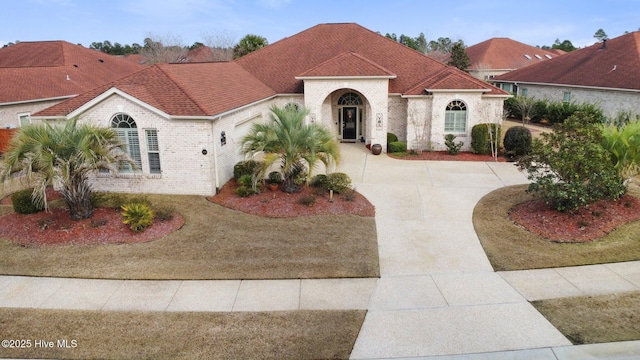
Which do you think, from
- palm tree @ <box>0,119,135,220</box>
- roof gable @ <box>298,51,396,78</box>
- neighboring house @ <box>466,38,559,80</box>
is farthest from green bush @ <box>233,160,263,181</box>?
neighboring house @ <box>466,38,559,80</box>

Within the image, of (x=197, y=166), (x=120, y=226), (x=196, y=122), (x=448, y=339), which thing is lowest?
(x=448, y=339)

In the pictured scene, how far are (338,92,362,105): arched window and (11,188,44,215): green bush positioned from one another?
1688 cm

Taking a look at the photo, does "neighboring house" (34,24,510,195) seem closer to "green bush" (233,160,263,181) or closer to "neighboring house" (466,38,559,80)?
"green bush" (233,160,263,181)

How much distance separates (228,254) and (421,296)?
5.04m

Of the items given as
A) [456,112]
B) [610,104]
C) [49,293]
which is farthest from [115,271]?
[610,104]

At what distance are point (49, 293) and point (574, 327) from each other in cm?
1070

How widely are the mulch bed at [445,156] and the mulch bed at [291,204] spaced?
737 cm

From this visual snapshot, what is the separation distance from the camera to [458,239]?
1248 cm

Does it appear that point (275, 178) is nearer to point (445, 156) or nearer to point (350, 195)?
point (350, 195)

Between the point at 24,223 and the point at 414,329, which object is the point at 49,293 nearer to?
the point at 24,223

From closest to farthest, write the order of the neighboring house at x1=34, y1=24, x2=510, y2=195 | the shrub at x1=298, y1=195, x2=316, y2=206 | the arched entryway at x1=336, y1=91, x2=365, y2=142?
the shrub at x1=298, y1=195, x2=316, y2=206 < the neighboring house at x1=34, y1=24, x2=510, y2=195 < the arched entryway at x1=336, y1=91, x2=365, y2=142

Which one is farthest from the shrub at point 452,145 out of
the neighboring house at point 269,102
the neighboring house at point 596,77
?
the neighboring house at point 596,77

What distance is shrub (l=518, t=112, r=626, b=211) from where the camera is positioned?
41.0 ft

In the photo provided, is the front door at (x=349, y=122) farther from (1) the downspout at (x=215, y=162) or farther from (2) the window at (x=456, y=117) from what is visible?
(1) the downspout at (x=215, y=162)
